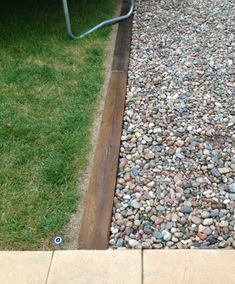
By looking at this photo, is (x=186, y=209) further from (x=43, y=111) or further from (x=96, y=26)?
(x=96, y=26)

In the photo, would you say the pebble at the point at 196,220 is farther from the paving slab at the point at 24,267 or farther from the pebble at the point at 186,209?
the paving slab at the point at 24,267

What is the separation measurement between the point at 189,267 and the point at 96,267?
1.47ft

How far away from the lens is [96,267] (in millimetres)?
1818

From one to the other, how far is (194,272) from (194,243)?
19 cm

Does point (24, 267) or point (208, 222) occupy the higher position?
point (24, 267)

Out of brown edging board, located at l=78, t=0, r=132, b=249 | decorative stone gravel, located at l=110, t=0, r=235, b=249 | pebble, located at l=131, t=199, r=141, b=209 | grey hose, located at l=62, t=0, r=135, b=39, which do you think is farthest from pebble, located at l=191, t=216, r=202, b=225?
grey hose, located at l=62, t=0, r=135, b=39

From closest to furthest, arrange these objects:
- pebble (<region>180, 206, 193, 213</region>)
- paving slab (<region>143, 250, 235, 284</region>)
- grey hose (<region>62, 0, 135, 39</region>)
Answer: paving slab (<region>143, 250, 235, 284</region>) → pebble (<region>180, 206, 193, 213</region>) → grey hose (<region>62, 0, 135, 39</region>)

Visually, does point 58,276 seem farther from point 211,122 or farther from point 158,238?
point 211,122

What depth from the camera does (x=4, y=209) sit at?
2.14 m

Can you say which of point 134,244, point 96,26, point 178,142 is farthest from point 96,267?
point 96,26

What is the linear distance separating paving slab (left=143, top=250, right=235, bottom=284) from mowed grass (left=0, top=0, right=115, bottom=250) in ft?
1.76

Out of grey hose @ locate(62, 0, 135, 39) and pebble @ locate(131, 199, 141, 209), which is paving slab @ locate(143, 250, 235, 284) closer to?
pebble @ locate(131, 199, 141, 209)

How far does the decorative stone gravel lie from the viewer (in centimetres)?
202

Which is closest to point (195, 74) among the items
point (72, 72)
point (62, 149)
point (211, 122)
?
point (211, 122)
